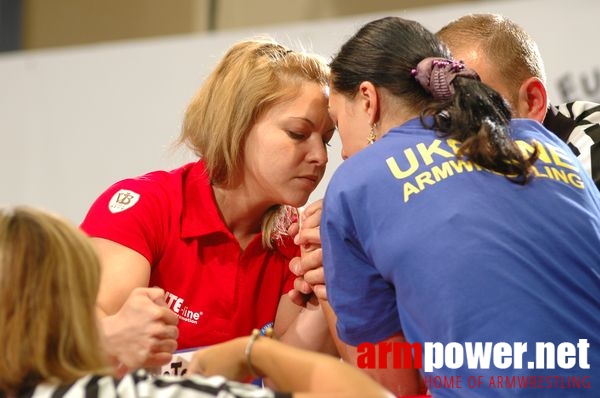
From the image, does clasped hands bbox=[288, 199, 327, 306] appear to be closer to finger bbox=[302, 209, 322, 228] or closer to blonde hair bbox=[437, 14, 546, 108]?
finger bbox=[302, 209, 322, 228]

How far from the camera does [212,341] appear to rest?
71.3 inches

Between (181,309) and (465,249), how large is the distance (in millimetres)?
709

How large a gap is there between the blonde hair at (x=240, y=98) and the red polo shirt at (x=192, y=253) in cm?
6

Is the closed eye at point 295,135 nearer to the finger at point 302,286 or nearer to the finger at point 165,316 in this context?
the finger at point 302,286

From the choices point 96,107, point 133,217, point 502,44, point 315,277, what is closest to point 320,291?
point 315,277

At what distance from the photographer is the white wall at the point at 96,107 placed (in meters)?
3.34

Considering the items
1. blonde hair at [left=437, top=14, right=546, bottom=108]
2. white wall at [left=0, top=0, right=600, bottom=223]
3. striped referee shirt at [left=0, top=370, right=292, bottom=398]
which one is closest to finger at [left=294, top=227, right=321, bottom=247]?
blonde hair at [left=437, top=14, right=546, bottom=108]

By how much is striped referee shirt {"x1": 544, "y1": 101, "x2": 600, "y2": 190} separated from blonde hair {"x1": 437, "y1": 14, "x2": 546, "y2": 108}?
101 millimetres

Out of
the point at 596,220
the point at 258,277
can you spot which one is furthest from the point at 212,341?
the point at 596,220

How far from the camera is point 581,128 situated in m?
1.95

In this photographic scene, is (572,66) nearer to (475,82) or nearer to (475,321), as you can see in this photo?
(475,82)

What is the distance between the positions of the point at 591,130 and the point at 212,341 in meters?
0.84

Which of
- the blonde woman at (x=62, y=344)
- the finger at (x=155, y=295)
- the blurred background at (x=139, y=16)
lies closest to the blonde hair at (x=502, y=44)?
the finger at (x=155, y=295)

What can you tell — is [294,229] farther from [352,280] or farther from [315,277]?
[352,280]
